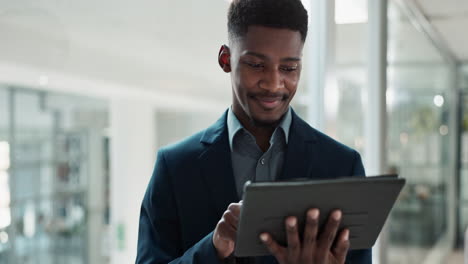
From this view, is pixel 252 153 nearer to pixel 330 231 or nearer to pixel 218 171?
pixel 218 171

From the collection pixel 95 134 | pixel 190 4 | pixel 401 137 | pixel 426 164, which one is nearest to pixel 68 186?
pixel 95 134

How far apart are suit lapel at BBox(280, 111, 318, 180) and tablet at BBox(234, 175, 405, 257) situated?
17 centimetres

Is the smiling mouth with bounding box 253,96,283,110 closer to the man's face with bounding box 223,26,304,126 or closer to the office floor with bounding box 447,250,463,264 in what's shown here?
the man's face with bounding box 223,26,304,126

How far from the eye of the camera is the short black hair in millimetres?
920

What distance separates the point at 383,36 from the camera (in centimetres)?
297

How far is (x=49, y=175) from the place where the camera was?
3.03 metres

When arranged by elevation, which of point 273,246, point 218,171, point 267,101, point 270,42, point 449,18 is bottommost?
point 273,246

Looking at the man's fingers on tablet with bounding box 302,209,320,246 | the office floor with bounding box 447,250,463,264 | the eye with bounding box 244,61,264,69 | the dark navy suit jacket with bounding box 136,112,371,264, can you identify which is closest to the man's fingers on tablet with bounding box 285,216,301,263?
the man's fingers on tablet with bounding box 302,209,320,246

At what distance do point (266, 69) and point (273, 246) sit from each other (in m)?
0.31

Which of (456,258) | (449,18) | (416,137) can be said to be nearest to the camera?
(449,18)

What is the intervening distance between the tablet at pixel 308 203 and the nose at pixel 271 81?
0.21 metres

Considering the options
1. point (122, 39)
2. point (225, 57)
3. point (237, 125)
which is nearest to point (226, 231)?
point (237, 125)

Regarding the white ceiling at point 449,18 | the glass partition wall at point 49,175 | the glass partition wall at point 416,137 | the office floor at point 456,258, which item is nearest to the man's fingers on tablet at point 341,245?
the glass partition wall at point 49,175

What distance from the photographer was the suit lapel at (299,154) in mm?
981
